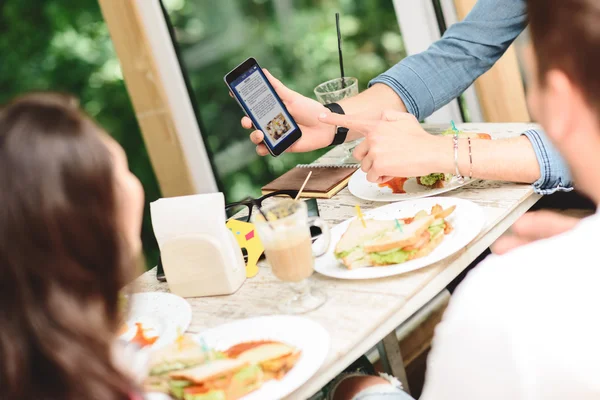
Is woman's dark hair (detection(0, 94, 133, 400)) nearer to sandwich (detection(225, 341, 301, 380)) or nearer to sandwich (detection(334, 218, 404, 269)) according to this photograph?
sandwich (detection(225, 341, 301, 380))

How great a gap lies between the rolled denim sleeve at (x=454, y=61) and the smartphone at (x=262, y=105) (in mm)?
294

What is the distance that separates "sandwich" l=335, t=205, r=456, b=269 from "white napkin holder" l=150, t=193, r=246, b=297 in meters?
0.20

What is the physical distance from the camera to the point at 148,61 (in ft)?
7.42

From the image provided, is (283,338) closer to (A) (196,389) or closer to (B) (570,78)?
(A) (196,389)

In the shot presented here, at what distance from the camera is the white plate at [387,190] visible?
141cm

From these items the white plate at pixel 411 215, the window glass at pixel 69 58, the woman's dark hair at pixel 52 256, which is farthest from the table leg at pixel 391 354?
the window glass at pixel 69 58

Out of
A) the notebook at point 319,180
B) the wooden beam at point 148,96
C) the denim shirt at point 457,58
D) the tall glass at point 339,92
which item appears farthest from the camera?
the wooden beam at point 148,96

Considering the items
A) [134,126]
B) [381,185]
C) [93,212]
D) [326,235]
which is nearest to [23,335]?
[93,212]

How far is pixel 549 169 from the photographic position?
1.32m

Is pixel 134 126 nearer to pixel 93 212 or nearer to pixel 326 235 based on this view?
pixel 326 235

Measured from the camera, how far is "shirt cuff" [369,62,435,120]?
1714mm

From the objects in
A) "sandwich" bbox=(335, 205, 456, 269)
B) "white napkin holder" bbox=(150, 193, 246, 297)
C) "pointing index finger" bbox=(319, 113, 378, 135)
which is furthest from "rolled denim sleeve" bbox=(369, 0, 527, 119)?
"white napkin holder" bbox=(150, 193, 246, 297)

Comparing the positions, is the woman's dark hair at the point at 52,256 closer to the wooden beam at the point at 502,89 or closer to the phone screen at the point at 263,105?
the phone screen at the point at 263,105

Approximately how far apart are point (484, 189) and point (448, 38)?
0.50 m
